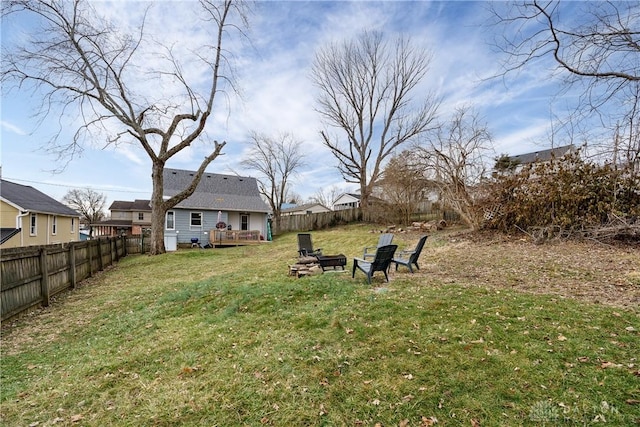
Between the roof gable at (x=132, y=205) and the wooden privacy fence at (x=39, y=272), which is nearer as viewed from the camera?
the wooden privacy fence at (x=39, y=272)

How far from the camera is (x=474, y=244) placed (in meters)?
10.2

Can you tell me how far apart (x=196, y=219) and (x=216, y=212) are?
1.48 meters

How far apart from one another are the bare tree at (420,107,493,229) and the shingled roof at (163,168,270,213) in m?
14.1

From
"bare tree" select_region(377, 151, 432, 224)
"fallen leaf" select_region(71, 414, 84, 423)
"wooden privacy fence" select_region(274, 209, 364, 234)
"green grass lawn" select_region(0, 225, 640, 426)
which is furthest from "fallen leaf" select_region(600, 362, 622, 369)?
"wooden privacy fence" select_region(274, 209, 364, 234)

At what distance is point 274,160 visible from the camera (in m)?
31.1

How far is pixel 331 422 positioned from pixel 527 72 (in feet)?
26.0

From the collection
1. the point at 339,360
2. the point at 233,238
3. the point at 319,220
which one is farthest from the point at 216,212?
the point at 339,360

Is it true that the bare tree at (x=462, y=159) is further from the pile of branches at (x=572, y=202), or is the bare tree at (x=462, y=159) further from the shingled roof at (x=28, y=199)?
the shingled roof at (x=28, y=199)

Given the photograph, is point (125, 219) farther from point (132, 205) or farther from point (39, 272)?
point (39, 272)

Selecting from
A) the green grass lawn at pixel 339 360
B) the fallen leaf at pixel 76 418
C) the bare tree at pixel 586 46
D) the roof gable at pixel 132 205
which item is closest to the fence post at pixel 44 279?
the green grass lawn at pixel 339 360

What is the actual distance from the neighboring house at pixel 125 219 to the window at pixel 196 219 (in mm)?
23231

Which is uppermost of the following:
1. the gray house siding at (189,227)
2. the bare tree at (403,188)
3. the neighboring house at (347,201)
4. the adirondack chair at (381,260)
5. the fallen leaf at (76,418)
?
the neighboring house at (347,201)

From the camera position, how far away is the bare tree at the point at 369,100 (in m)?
26.0

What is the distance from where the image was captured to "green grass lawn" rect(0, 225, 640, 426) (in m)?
→ 2.48
